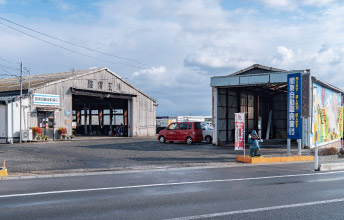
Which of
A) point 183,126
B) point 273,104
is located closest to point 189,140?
point 183,126

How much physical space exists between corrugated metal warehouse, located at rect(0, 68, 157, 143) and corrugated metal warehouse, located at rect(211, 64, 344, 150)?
13.5m

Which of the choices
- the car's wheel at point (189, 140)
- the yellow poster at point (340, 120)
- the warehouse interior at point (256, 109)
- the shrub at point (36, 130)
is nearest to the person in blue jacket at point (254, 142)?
the warehouse interior at point (256, 109)

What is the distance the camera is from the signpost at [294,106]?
21406 millimetres

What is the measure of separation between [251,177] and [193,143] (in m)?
17.2

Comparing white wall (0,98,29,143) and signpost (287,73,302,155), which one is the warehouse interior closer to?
signpost (287,73,302,155)

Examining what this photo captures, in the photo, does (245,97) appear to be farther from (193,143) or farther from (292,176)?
(292,176)

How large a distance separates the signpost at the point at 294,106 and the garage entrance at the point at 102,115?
75.2 ft

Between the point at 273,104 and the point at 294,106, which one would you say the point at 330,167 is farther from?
the point at 273,104

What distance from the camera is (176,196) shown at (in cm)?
919

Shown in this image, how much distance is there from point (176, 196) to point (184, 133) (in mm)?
20786

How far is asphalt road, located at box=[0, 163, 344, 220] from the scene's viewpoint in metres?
7.26

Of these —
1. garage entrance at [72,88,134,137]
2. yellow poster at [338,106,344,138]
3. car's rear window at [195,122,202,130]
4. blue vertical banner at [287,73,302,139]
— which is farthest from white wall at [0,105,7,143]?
yellow poster at [338,106,344,138]

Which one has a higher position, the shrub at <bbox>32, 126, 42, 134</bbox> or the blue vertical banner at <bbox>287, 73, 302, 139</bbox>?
the blue vertical banner at <bbox>287, 73, 302, 139</bbox>

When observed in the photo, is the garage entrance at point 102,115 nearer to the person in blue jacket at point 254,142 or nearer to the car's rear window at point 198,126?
the car's rear window at point 198,126
